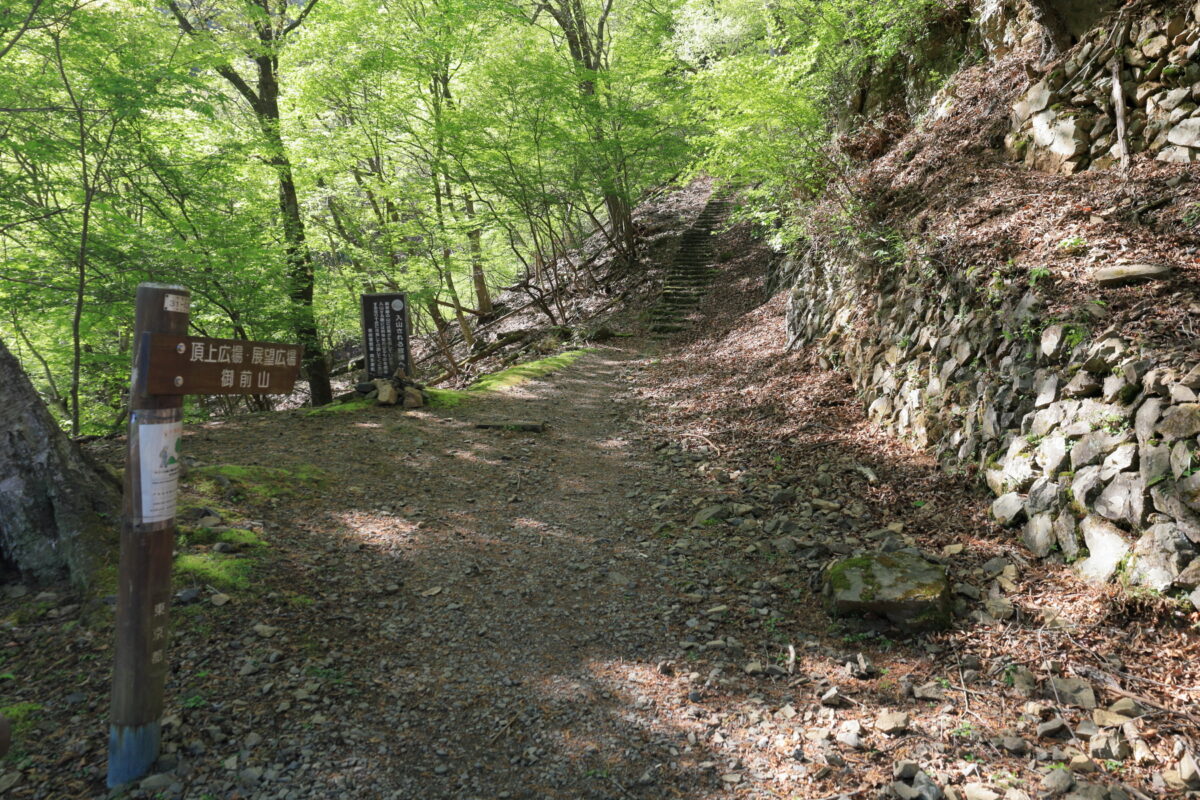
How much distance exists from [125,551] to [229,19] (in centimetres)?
1166

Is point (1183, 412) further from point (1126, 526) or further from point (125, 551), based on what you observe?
point (125, 551)

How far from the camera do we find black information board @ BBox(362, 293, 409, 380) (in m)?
9.09

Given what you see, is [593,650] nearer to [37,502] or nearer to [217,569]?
[217,569]

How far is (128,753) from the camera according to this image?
100 inches

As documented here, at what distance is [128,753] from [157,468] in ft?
4.10

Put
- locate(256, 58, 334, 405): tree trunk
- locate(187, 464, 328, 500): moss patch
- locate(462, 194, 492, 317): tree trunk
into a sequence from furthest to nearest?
locate(462, 194, 492, 317): tree trunk
locate(256, 58, 334, 405): tree trunk
locate(187, 464, 328, 500): moss patch

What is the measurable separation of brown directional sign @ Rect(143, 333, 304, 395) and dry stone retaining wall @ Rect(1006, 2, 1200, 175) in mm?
6844

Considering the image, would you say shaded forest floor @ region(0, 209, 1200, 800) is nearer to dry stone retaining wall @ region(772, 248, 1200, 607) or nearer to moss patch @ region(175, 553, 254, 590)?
moss patch @ region(175, 553, 254, 590)

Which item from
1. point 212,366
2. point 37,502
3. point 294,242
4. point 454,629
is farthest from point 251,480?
point 294,242

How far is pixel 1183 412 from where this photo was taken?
3.25 metres

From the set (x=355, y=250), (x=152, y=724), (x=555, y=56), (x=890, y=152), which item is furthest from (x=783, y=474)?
(x=555, y=56)

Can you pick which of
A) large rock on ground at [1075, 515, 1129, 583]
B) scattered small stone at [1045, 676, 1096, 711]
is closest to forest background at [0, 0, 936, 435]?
large rock on ground at [1075, 515, 1129, 583]

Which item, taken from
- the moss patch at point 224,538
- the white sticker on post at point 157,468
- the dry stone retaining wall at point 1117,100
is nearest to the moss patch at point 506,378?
the moss patch at point 224,538

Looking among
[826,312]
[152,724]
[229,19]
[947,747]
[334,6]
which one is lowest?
[947,747]
